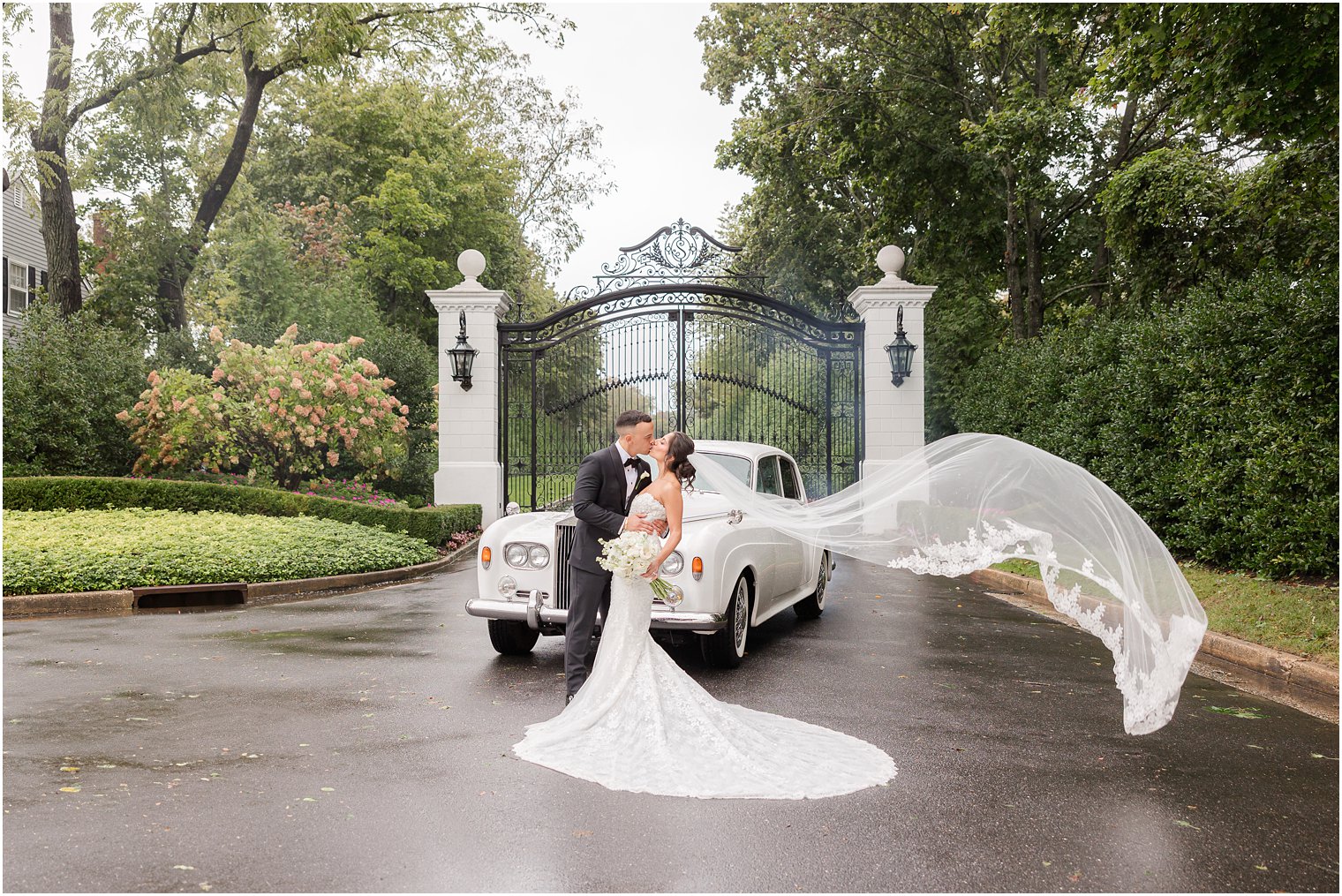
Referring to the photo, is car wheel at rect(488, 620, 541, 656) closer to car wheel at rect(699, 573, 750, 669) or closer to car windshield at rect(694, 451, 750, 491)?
car wheel at rect(699, 573, 750, 669)

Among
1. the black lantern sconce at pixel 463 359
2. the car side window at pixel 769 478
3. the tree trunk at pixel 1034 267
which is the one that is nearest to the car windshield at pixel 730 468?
the car side window at pixel 769 478

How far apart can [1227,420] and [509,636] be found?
737 cm

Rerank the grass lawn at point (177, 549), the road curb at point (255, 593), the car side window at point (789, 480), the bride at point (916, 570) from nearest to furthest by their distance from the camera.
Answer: the bride at point (916, 570) < the car side window at point (789, 480) < the road curb at point (255, 593) < the grass lawn at point (177, 549)

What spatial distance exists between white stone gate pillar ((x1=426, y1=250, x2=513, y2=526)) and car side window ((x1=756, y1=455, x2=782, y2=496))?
10.5 metres

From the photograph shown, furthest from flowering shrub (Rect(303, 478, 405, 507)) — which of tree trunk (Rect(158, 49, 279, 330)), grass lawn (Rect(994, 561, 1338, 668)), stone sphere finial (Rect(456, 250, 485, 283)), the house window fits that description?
the house window

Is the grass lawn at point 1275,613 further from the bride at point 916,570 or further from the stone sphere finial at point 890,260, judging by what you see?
the stone sphere finial at point 890,260

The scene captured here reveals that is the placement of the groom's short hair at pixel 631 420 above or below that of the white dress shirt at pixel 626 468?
above

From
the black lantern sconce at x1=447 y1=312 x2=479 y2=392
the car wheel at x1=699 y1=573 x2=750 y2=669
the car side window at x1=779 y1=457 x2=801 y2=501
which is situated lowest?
the car wheel at x1=699 y1=573 x2=750 y2=669

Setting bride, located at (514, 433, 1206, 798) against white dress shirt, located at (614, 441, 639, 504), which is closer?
bride, located at (514, 433, 1206, 798)

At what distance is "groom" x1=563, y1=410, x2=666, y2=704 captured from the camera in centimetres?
574

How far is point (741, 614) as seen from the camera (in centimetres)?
734

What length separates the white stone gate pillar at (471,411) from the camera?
60.1 feet

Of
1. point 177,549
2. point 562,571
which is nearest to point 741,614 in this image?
point 562,571

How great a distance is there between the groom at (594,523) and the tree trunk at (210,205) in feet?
67.9
